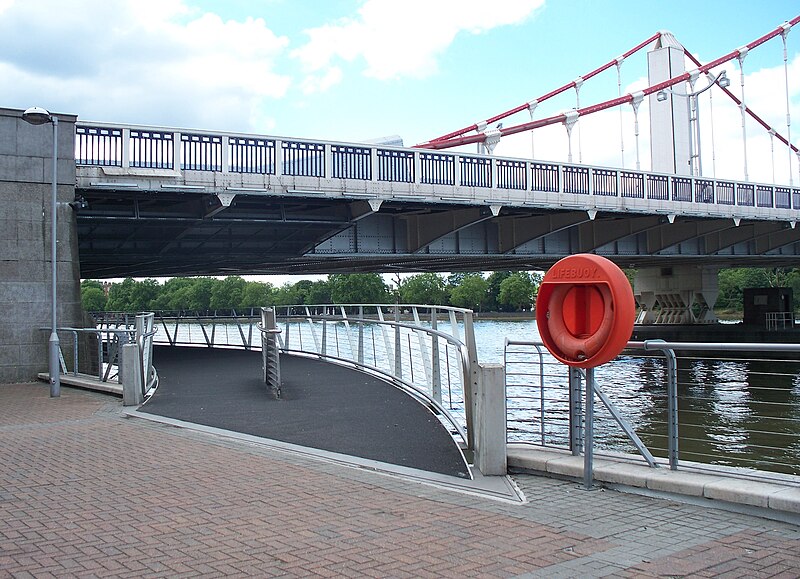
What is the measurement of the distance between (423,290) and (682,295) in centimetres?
5164

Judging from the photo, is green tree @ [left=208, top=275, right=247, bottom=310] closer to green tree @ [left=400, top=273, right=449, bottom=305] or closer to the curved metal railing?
green tree @ [left=400, top=273, right=449, bottom=305]

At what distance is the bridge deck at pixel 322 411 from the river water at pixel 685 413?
3.60 feet

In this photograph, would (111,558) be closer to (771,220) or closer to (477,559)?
(477,559)

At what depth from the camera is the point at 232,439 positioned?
8.56 m

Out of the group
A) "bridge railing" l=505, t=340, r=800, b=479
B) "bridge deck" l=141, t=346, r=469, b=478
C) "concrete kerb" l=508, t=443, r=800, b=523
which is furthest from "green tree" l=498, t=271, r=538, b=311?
"concrete kerb" l=508, t=443, r=800, b=523

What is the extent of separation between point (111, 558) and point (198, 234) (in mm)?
19180

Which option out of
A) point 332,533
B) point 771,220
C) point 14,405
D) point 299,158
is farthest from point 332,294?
point 332,533

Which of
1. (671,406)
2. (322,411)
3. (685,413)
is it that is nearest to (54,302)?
(322,411)

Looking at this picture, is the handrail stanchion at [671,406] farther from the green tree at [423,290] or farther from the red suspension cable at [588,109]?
the green tree at [423,290]

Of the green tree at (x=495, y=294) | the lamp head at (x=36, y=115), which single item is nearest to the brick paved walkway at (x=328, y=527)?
the lamp head at (x=36, y=115)

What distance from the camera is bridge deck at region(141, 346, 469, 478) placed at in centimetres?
775

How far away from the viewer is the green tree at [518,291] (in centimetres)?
9362

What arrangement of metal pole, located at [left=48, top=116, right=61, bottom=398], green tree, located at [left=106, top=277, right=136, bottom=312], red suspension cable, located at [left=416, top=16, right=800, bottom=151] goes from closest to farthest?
1. metal pole, located at [left=48, top=116, right=61, bottom=398]
2. red suspension cable, located at [left=416, top=16, right=800, bottom=151]
3. green tree, located at [left=106, top=277, right=136, bottom=312]

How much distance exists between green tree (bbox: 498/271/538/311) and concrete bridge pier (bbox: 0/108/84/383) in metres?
78.7
